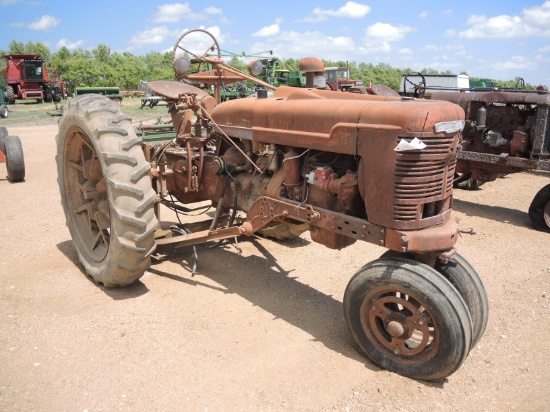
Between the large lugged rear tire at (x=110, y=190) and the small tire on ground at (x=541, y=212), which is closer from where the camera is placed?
the large lugged rear tire at (x=110, y=190)

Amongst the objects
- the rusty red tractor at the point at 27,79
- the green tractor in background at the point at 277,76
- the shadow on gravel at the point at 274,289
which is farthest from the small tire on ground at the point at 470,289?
the rusty red tractor at the point at 27,79

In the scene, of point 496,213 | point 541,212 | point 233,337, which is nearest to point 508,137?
point 496,213

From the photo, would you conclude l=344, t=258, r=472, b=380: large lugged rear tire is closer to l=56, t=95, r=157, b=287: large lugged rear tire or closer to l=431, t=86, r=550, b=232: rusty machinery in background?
l=56, t=95, r=157, b=287: large lugged rear tire

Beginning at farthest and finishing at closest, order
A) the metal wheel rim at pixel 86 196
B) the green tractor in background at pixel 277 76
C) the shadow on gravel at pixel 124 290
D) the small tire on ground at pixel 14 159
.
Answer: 1. the green tractor in background at pixel 277 76
2. the small tire on ground at pixel 14 159
3. the metal wheel rim at pixel 86 196
4. the shadow on gravel at pixel 124 290

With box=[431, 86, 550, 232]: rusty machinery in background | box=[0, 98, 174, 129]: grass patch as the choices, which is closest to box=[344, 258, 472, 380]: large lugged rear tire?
box=[431, 86, 550, 232]: rusty machinery in background

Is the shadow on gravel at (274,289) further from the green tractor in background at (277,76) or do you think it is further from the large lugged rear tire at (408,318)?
the green tractor in background at (277,76)

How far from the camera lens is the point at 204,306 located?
4.08m

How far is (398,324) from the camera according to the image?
303 cm

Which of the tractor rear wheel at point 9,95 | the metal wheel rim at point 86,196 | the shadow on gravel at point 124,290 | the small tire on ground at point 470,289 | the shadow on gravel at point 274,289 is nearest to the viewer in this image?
the small tire on ground at point 470,289

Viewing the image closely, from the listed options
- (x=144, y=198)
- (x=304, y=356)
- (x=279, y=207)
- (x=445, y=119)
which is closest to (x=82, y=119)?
(x=144, y=198)

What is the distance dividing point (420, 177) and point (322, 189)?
2.52 ft

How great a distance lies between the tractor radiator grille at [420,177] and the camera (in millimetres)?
2941

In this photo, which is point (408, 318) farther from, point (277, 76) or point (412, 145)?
point (277, 76)

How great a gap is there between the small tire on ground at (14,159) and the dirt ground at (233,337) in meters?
3.12
